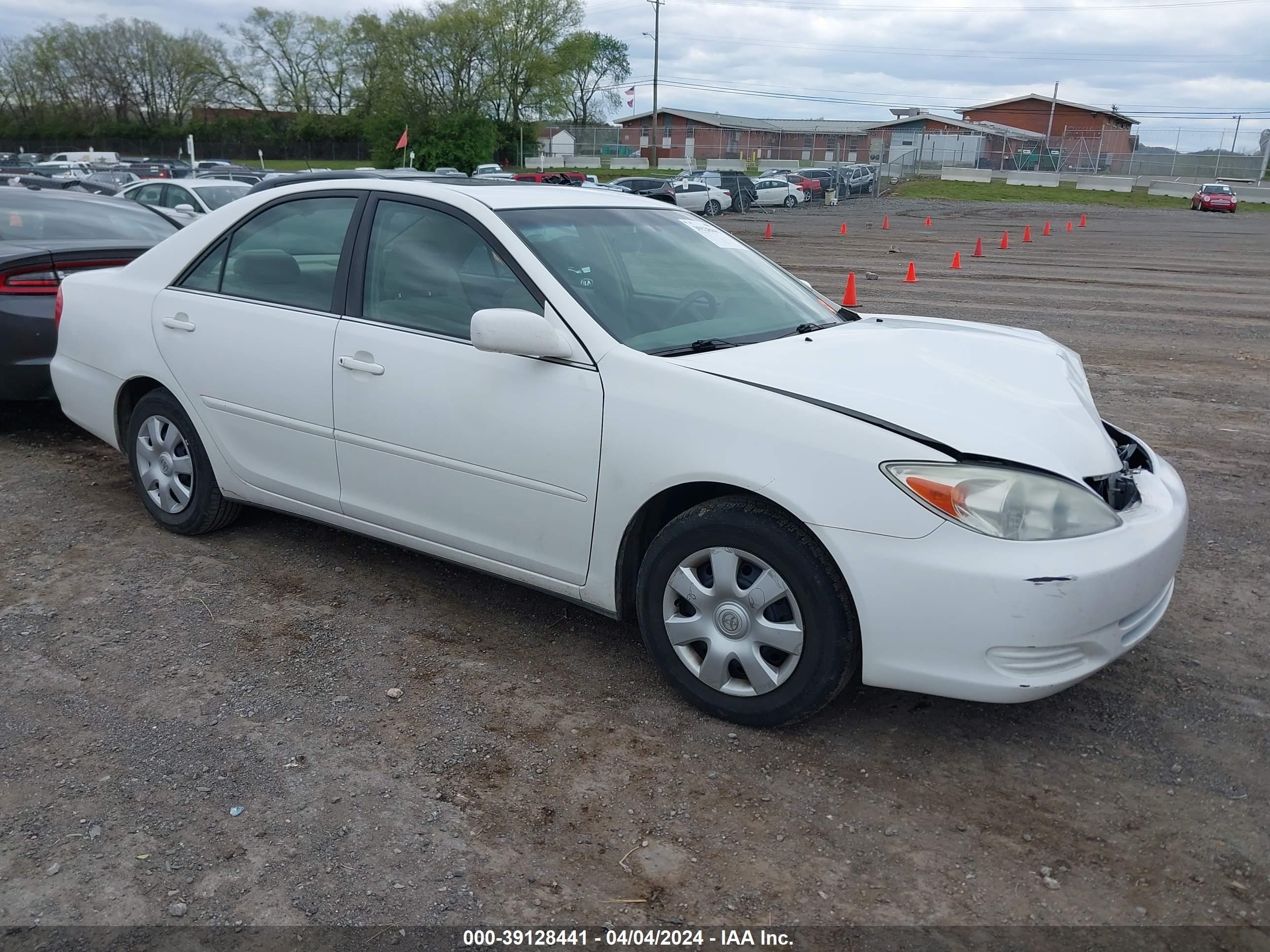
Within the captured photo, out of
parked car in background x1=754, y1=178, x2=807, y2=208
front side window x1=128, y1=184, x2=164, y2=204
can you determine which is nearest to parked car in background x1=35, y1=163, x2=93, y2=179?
front side window x1=128, y1=184, x2=164, y2=204

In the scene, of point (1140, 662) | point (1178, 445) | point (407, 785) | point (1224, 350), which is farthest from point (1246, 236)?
point (407, 785)

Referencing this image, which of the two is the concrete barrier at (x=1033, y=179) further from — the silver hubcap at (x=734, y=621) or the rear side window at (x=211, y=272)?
the silver hubcap at (x=734, y=621)

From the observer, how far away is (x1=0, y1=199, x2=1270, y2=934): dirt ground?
271 cm

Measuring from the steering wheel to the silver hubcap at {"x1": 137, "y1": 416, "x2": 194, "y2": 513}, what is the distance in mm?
2416

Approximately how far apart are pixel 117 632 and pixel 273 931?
2010mm

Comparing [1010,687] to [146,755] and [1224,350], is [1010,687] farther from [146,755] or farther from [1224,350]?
[1224,350]

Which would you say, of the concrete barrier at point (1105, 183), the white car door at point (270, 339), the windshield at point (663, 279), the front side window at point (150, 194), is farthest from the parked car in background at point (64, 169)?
the concrete barrier at point (1105, 183)

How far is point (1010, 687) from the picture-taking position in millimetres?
3059

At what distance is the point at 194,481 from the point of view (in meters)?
4.99

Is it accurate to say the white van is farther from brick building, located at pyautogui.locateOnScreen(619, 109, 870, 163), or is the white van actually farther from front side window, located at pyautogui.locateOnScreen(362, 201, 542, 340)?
front side window, located at pyautogui.locateOnScreen(362, 201, 542, 340)

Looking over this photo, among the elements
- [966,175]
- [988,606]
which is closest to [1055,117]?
[966,175]

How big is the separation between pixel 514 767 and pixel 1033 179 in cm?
6472

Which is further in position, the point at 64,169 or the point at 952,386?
the point at 64,169

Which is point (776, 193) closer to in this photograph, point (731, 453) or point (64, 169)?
point (64, 169)
